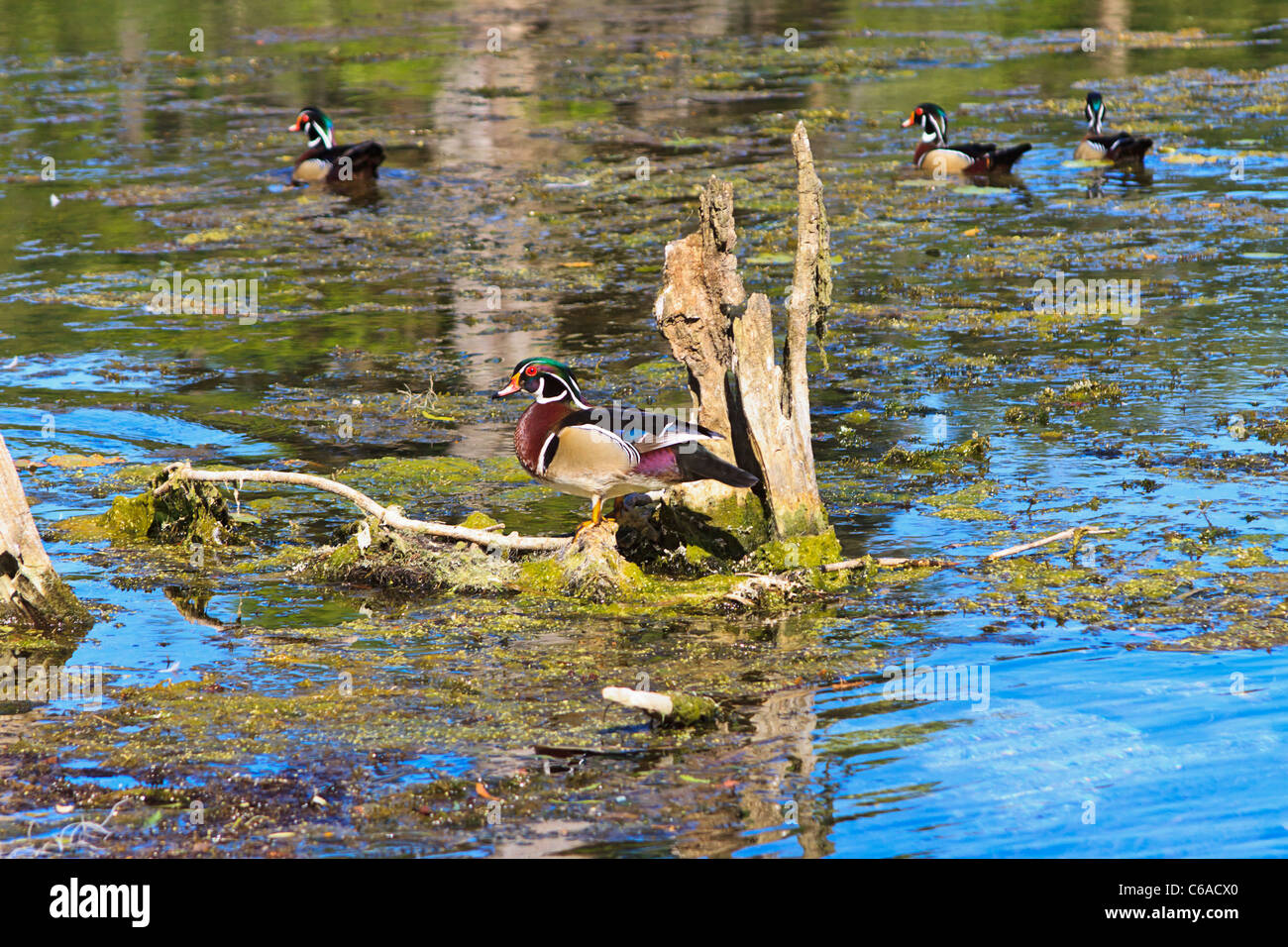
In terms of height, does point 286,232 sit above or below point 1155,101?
below

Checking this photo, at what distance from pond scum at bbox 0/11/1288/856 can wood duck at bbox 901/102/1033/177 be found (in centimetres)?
480

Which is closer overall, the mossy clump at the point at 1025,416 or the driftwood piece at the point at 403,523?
the driftwood piece at the point at 403,523

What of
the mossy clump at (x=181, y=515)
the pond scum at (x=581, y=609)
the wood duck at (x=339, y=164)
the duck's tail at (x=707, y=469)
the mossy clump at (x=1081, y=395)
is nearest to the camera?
the pond scum at (x=581, y=609)

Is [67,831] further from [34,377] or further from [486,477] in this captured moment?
[34,377]

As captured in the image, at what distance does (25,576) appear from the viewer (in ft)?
24.1

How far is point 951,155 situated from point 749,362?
1051cm

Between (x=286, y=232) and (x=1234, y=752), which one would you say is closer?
(x=1234, y=752)

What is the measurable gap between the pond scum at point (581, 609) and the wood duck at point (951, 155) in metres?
4.80

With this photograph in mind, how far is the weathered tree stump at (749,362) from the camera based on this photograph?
8.09 m

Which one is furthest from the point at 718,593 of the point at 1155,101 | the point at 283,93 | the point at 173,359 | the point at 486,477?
the point at 283,93

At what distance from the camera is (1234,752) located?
6.04m

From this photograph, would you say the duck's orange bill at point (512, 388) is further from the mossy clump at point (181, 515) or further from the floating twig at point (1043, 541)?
the floating twig at point (1043, 541)

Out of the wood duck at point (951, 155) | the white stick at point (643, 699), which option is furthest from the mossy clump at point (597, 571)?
the wood duck at point (951, 155)

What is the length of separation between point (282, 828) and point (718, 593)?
9.26 ft
